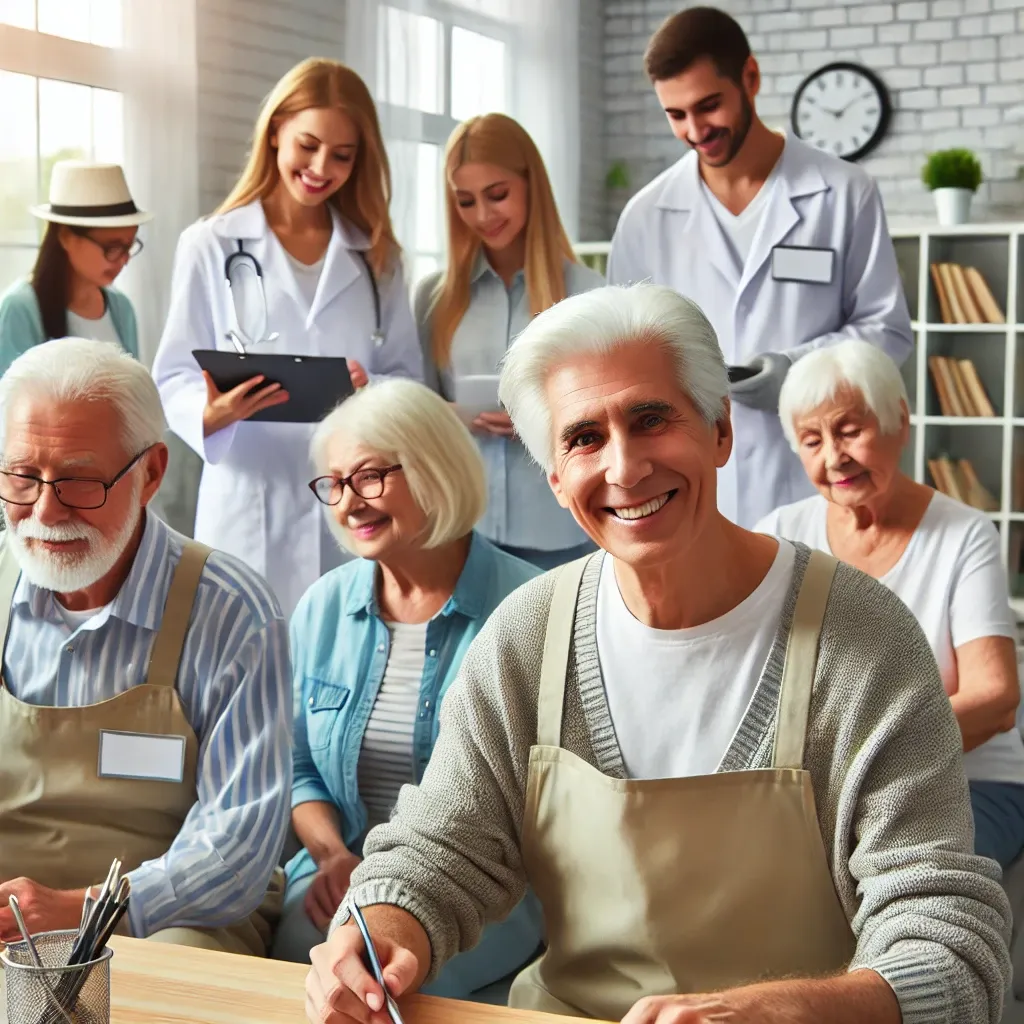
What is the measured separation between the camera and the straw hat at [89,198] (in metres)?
3.70

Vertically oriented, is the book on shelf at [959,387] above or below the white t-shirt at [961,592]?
above

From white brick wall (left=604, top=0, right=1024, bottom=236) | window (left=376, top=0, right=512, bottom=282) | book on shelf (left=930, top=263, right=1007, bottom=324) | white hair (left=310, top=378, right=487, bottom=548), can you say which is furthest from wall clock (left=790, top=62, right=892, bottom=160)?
white hair (left=310, top=378, right=487, bottom=548)

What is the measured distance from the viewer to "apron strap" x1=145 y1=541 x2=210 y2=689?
1854 mm

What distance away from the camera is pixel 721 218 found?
359cm

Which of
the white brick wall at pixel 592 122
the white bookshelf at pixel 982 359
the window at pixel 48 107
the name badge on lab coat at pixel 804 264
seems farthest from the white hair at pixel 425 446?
the white brick wall at pixel 592 122

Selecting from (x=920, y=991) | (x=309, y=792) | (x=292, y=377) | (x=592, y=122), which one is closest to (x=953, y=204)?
(x=592, y=122)

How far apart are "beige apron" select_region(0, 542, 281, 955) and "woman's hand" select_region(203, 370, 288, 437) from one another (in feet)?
4.41

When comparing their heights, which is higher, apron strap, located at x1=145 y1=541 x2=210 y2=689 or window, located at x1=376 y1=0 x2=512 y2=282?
window, located at x1=376 y1=0 x2=512 y2=282

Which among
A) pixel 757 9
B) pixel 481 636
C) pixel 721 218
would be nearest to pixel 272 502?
pixel 721 218

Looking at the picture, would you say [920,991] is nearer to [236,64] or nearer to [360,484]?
[360,484]

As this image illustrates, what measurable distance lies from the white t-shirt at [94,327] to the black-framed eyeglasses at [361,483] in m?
1.36

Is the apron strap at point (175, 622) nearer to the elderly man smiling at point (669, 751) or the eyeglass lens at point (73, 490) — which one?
the eyeglass lens at point (73, 490)

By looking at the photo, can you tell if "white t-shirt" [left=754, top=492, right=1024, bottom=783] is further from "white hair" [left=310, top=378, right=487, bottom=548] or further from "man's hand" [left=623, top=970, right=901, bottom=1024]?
"man's hand" [left=623, top=970, right=901, bottom=1024]

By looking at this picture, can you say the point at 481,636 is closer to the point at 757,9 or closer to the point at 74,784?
the point at 74,784
